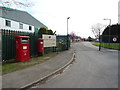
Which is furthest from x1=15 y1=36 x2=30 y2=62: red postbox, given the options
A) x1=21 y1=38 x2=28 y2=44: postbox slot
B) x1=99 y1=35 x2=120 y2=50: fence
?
x1=99 y1=35 x2=120 y2=50: fence

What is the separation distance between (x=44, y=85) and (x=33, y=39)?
641 centimetres

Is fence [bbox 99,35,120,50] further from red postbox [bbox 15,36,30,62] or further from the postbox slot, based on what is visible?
red postbox [bbox 15,36,30,62]

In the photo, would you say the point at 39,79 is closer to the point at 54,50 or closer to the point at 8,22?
the point at 54,50

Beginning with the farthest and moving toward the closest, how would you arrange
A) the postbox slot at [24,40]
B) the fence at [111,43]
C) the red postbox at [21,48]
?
1. the fence at [111,43]
2. the postbox slot at [24,40]
3. the red postbox at [21,48]

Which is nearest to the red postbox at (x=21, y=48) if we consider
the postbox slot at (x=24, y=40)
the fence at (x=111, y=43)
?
the postbox slot at (x=24, y=40)

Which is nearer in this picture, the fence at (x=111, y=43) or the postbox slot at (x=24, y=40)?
the postbox slot at (x=24, y=40)

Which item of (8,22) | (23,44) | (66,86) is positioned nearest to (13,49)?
(23,44)

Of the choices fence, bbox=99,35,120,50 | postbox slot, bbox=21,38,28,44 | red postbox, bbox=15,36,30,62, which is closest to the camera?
red postbox, bbox=15,36,30,62

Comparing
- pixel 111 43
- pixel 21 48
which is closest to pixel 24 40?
pixel 21 48

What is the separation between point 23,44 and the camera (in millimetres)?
7730

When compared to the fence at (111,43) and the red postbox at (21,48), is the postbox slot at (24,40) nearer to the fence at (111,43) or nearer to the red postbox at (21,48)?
the red postbox at (21,48)

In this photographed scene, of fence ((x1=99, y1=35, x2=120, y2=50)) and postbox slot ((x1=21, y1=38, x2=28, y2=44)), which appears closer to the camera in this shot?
postbox slot ((x1=21, y1=38, x2=28, y2=44))

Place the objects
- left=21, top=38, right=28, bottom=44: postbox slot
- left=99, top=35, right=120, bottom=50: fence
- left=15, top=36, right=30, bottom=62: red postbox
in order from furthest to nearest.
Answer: left=99, top=35, right=120, bottom=50: fence < left=21, top=38, right=28, bottom=44: postbox slot < left=15, top=36, right=30, bottom=62: red postbox

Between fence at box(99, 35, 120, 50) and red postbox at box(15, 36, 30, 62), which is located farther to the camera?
fence at box(99, 35, 120, 50)
